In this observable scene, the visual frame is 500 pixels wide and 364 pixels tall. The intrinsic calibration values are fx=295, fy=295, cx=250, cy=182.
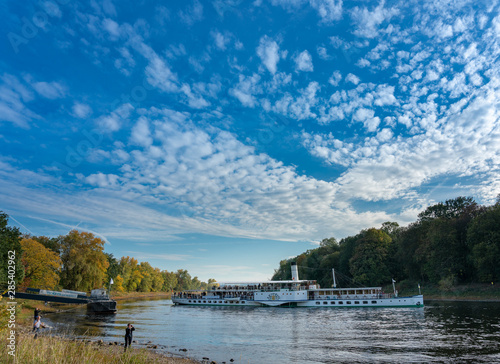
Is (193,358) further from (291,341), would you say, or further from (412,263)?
(412,263)

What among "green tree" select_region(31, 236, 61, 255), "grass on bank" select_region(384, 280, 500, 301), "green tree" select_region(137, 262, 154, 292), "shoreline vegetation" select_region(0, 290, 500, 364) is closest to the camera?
"shoreline vegetation" select_region(0, 290, 500, 364)

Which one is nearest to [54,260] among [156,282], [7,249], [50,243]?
[7,249]

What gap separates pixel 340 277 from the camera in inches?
4299

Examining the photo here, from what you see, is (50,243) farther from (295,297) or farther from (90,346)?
(90,346)

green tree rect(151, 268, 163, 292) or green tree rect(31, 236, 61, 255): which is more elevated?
green tree rect(31, 236, 61, 255)

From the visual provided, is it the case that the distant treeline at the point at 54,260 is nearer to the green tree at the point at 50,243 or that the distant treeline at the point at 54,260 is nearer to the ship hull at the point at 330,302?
the green tree at the point at 50,243

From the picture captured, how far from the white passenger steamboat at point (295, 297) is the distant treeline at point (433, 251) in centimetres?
1261

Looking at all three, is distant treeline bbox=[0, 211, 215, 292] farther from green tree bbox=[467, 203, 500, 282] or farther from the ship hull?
green tree bbox=[467, 203, 500, 282]

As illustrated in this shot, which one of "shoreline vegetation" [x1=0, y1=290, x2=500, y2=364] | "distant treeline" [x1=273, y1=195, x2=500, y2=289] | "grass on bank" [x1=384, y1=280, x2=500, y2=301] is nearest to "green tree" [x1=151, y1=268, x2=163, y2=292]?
"distant treeline" [x1=273, y1=195, x2=500, y2=289]

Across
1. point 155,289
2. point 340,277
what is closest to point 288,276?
point 340,277

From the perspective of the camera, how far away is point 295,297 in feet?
245

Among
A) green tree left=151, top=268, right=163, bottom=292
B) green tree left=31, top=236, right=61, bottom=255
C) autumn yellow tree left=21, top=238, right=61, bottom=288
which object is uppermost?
green tree left=31, top=236, right=61, bottom=255

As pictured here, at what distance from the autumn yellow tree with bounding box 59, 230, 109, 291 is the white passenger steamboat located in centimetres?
2574

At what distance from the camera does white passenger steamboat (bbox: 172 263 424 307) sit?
66438mm
